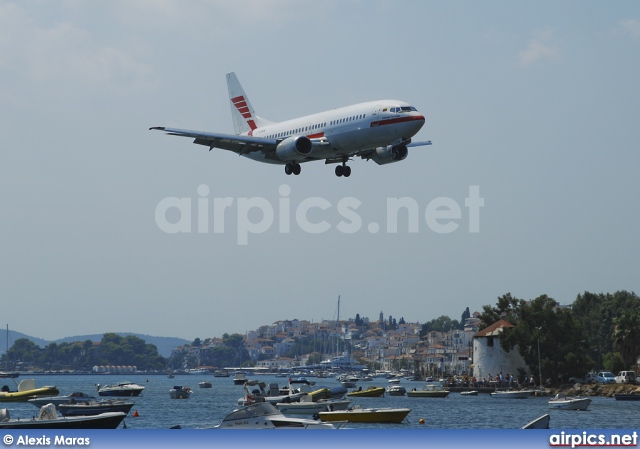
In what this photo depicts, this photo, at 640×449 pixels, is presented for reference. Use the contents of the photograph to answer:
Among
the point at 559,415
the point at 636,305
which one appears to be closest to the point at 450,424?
the point at 559,415

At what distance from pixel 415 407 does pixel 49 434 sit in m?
85.4

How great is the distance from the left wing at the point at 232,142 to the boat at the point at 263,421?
22.4 meters

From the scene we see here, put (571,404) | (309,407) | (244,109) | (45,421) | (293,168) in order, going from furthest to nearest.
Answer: (571,404)
(244,109)
(309,407)
(293,168)
(45,421)

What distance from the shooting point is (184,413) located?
314ft

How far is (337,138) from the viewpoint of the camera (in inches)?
2505

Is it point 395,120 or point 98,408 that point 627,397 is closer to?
point 395,120

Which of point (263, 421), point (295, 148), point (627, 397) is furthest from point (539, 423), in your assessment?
point (627, 397)

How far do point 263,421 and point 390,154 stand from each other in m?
24.3

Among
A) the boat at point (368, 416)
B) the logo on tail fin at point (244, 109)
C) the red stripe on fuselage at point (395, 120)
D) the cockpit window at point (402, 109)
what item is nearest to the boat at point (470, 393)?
the boat at point (368, 416)

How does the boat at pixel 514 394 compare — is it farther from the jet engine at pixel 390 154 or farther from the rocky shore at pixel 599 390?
the jet engine at pixel 390 154

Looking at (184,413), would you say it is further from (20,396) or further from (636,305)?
(636,305)

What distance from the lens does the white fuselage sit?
61.0 m

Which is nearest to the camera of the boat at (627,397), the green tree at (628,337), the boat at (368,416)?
the boat at (368,416)

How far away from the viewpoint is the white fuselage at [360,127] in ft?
200
